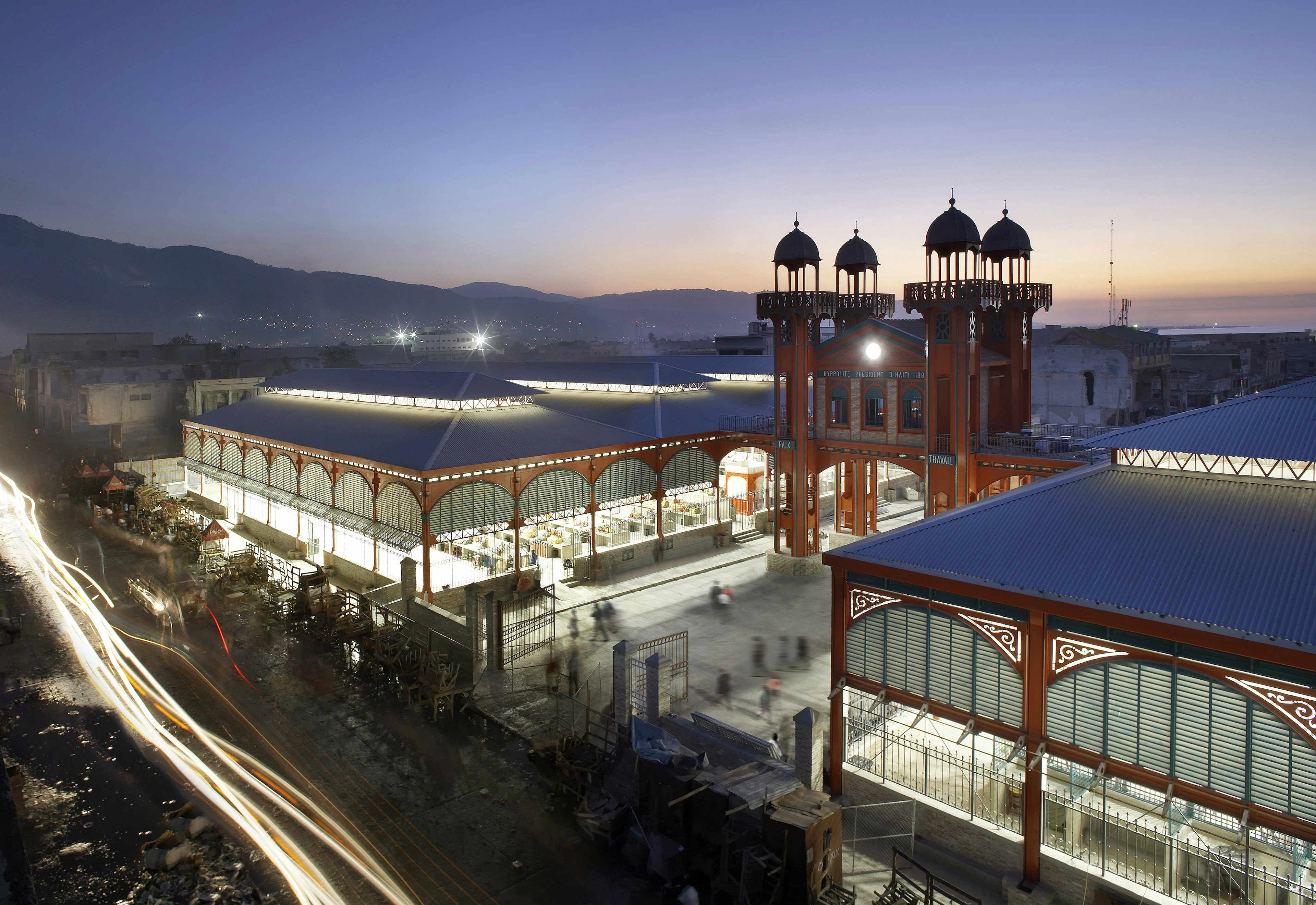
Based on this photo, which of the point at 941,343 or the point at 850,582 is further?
the point at 941,343

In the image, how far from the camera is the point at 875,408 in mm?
34094

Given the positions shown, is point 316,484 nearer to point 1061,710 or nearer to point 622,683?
point 622,683

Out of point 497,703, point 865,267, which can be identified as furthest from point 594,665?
point 865,267

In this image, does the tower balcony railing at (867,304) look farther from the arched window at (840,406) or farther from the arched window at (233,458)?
the arched window at (233,458)

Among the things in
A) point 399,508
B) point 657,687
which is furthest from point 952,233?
point 399,508

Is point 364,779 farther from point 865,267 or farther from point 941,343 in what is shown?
point 865,267

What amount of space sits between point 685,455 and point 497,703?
62.7ft

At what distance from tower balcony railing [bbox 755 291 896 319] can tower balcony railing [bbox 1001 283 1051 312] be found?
708 centimetres

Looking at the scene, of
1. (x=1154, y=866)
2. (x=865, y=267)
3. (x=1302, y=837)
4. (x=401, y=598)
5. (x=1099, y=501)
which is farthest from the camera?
(x=865, y=267)

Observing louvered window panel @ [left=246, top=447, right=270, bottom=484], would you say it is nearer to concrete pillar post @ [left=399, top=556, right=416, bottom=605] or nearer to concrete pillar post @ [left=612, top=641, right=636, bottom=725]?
concrete pillar post @ [left=399, top=556, right=416, bottom=605]

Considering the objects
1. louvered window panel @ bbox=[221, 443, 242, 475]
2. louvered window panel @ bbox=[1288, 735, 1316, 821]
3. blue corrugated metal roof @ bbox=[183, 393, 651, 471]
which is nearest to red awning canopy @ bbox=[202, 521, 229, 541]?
blue corrugated metal roof @ bbox=[183, 393, 651, 471]

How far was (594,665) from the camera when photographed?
988 inches

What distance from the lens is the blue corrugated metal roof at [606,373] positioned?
151ft

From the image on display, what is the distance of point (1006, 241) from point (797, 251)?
28.6 ft
